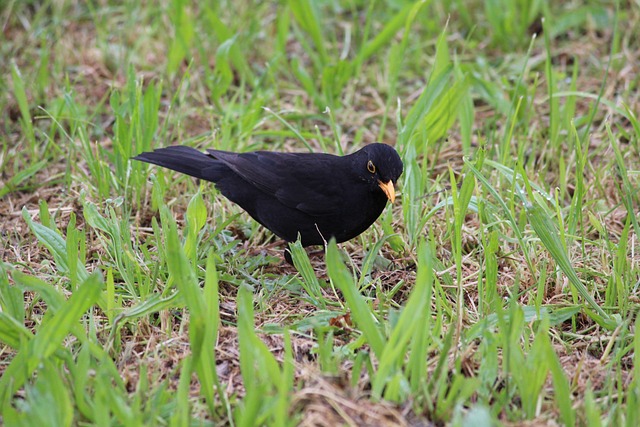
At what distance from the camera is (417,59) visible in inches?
233

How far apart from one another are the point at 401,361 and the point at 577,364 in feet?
2.70

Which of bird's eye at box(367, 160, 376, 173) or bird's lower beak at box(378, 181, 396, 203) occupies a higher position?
bird's eye at box(367, 160, 376, 173)

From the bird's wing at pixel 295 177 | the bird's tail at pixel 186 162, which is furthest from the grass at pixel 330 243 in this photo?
the bird's wing at pixel 295 177

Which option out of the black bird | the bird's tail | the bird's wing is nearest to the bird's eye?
the black bird

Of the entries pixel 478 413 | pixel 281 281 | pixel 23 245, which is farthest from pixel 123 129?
pixel 478 413

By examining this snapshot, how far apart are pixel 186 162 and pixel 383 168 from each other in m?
1.09

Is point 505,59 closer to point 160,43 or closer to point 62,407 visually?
point 160,43

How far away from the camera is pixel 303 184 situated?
425 cm

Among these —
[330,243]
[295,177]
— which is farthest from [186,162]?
[330,243]

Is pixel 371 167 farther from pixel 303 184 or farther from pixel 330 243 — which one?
pixel 330 243

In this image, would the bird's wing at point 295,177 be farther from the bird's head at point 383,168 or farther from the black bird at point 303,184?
the bird's head at point 383,168

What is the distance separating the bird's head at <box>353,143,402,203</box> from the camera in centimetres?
398

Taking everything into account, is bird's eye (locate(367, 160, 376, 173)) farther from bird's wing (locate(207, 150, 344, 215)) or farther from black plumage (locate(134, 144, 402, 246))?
bird's wing (locate(207, 150, 344, 215))

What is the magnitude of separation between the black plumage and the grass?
171mm
